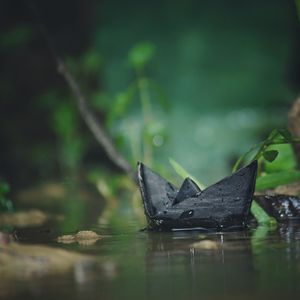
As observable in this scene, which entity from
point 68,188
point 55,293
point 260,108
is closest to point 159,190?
point 55,293

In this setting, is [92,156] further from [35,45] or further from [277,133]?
[277,133]

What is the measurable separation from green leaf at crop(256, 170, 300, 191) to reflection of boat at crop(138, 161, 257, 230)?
0.38 metres

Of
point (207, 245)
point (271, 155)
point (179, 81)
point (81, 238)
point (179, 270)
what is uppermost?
point (179, 81)

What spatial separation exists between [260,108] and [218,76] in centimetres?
57

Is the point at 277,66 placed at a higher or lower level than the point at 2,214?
higher

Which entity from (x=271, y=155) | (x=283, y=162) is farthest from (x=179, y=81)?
(x=271, y=155)

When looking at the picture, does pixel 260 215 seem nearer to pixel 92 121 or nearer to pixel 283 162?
pixel 283 162

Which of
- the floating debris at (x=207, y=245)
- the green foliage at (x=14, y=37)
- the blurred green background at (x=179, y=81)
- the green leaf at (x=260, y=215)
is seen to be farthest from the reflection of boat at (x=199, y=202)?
the green foliage at (x=14, y=37)

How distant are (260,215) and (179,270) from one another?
1.01 meters

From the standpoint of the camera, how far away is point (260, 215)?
2602 millimetres

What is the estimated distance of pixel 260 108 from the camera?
273 inches

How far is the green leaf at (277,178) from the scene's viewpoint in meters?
2.72

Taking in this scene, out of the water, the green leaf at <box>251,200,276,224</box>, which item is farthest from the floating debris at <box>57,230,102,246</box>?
the green leaf at <box>251,200,276,224</box>

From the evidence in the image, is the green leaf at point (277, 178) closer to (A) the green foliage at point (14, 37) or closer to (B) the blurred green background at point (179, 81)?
(B) the blurred green background at point (179, 81)
